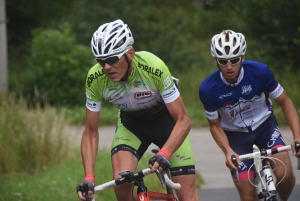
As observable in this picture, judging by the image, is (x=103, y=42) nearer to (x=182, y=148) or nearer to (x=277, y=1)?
(x=182, y=148)

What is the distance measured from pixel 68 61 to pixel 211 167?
713 cm

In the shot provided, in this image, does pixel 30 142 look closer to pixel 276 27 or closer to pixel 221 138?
pixel 221 138

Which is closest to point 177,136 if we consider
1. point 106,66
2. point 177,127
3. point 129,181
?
point 177,127

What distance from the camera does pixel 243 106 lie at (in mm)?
6668

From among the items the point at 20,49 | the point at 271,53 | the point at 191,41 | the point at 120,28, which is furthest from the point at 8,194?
the point at 191,41

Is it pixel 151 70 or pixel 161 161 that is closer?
pixel 161 161

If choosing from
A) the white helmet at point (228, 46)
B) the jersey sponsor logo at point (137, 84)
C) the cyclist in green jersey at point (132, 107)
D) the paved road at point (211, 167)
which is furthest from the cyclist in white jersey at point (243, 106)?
the paved road at point (211, 167)

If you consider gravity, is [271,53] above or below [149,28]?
below

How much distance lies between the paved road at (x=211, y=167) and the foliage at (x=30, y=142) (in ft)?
1.95

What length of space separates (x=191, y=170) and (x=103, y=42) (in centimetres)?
135

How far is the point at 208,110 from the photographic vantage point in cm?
661

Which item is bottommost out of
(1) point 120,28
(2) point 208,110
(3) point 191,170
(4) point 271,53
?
(3) point 191,170

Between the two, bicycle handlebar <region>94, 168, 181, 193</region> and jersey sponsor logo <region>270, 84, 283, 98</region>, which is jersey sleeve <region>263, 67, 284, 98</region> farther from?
bicycle handlebar <region>94, 168, 181, 193</region>

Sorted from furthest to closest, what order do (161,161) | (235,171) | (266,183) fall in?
(235,171)
(266,183)
(161,161)
